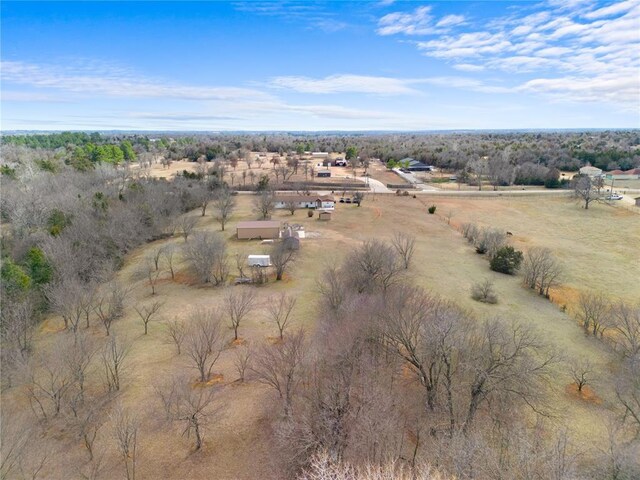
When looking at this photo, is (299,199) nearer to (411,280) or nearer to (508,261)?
(411,280)

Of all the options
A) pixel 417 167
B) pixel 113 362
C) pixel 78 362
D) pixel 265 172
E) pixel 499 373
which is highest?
pixel 417 167

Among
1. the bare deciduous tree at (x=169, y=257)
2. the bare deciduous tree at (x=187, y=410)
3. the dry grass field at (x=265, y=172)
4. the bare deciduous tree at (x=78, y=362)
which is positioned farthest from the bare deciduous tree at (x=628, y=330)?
the dry grass field at (x=265, y=172)

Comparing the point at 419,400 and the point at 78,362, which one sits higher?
the point at 78,362

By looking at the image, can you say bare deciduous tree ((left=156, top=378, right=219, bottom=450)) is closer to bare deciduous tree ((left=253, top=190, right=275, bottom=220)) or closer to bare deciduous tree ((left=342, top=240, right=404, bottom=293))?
bare deciduous tree ((left=342, top=240, right=404, bottom=293))

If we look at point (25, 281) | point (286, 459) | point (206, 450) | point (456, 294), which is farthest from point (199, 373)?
point (456, 294)

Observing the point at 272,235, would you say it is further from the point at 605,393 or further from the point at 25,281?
the point at 605,393

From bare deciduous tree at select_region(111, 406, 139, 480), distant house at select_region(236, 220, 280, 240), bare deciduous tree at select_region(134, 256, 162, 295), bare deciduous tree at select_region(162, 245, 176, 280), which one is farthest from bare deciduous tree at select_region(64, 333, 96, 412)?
distant house at select_region(236, 220, 280, 240)

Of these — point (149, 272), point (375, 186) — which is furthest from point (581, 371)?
point (375, 186)
